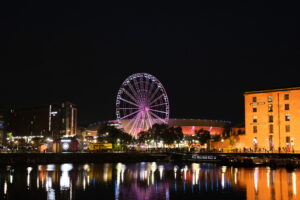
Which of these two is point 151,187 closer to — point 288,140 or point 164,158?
point 288,140

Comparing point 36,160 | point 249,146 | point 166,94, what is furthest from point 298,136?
point 36,160

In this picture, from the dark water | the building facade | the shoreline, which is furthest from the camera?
the building facade

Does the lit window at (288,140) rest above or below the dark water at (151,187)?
above

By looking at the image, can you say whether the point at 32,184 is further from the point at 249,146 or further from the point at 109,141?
the point at 109,141

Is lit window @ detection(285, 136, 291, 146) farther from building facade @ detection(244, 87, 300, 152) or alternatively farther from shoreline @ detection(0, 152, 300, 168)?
shoreline @ detection(0, 152, 300, 168)

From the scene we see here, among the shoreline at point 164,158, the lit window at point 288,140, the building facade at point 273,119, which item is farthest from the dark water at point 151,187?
the building facade at point 273,119

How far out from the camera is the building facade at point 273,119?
325 ft

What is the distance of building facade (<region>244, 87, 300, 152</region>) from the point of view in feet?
325

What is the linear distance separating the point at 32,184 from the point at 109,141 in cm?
9120

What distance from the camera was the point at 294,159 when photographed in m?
82.0

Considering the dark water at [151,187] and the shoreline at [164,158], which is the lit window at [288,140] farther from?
the dark water at [151,187]

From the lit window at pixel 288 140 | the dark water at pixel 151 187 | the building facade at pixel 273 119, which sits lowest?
the dark water at pixel 151 187

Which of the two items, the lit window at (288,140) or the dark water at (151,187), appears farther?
the lit window at (288,140)

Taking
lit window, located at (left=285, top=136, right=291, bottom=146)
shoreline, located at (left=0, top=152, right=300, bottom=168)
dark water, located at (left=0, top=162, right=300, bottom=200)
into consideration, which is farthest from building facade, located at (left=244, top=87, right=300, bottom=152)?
dark water, located at (left=0, top=162, right=300, bottom=200)
